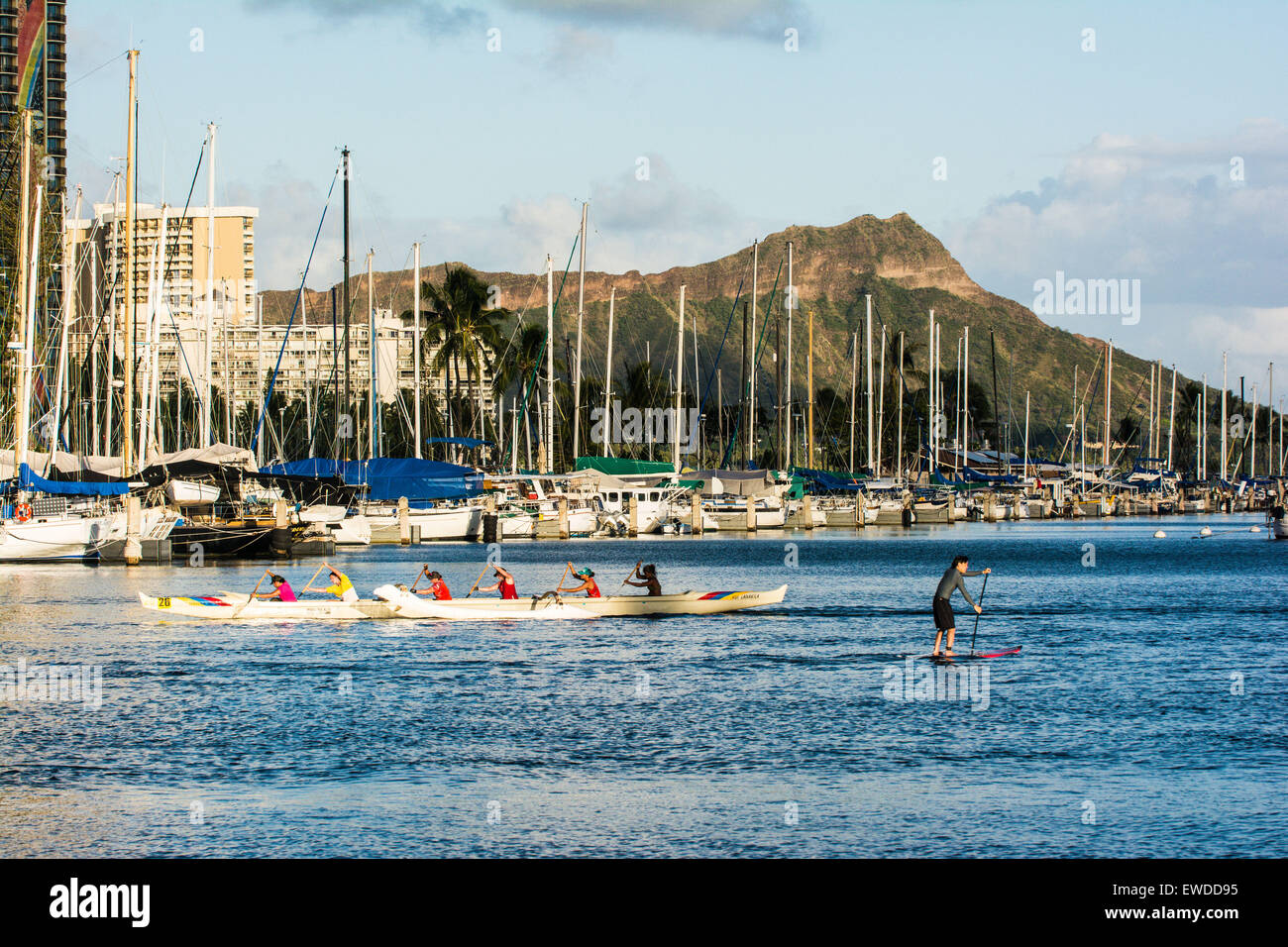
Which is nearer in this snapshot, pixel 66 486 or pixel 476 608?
pixel 476 608

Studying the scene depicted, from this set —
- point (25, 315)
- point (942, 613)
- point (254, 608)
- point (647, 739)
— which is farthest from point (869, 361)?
point (647, 739)

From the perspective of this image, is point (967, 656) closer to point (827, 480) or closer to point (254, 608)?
point (254, 608)

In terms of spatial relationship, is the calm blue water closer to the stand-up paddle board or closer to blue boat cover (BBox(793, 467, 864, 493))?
the stand-up paddle board

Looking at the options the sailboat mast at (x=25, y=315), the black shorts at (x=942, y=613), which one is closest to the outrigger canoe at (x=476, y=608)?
the black shorts at (x=942, y=613)

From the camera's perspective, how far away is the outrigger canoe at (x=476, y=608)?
40719mm

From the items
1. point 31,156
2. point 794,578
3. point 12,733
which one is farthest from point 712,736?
point 31,156

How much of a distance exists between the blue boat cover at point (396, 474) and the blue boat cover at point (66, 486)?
665 inches

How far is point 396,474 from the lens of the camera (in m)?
82.9

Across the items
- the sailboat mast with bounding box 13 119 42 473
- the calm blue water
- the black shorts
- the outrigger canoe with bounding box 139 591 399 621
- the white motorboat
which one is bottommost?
the calm blue water

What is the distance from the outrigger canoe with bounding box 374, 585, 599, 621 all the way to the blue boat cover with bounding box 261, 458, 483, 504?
123 ft

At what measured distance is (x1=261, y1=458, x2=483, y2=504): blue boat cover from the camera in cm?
7812

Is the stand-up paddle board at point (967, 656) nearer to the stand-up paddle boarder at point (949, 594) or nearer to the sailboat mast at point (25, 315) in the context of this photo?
the stand-up paddle boarder at point (949, 594)

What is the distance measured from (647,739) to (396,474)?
202 feet

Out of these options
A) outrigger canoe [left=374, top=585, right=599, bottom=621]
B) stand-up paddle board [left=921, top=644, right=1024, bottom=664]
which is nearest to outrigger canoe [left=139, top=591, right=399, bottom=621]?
outrigger canoe [left=374, top=585, right=599, bottom=621]
